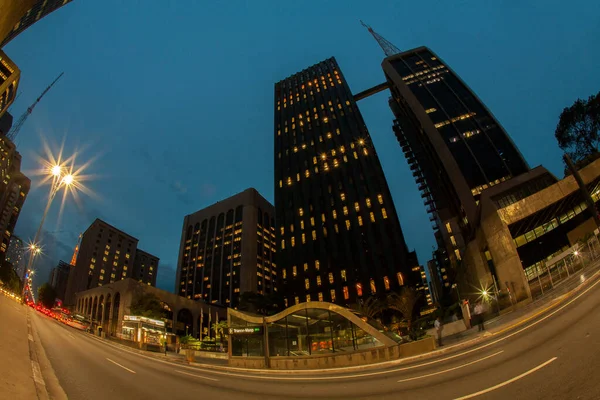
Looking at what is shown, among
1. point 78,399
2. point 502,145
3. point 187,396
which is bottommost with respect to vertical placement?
point 187,396

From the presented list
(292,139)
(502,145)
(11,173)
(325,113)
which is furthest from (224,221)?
(502,145)

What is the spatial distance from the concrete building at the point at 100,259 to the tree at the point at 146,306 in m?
89.2

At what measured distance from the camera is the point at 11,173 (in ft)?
428

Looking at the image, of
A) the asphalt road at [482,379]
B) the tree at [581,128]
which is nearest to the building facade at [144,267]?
the asphalt road at [482,379]

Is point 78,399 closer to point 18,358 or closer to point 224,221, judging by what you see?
point 18,358

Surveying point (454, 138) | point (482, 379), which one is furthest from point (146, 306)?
point (454, 138)

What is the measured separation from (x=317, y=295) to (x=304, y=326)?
5104 centimetres

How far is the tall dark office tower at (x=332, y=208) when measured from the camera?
7112 cm

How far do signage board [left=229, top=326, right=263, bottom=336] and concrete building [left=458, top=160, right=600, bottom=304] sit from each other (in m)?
25.6

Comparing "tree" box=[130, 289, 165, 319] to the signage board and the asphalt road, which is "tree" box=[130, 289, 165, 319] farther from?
the asphalt road

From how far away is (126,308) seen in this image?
2963 inches

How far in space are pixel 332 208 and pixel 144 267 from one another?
524 feet

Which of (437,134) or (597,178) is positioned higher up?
(437,134)

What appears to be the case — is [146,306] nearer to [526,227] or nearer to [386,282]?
[386,282]
